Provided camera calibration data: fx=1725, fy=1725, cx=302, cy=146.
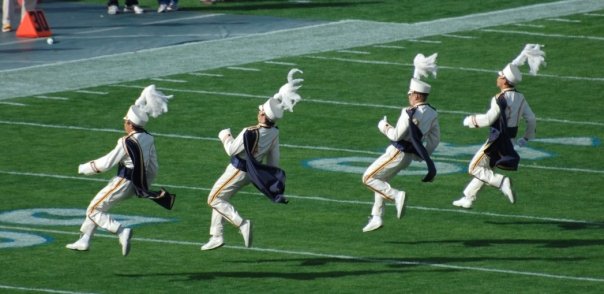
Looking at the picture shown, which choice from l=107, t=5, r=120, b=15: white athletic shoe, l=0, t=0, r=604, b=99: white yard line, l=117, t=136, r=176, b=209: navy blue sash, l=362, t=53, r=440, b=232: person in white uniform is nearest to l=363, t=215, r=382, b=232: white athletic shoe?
l=362, t=53, r=440, b=232: person in white uniform

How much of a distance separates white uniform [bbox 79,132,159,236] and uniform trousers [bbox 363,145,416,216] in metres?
2.33

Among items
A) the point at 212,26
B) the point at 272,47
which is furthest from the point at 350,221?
the point at 212,26

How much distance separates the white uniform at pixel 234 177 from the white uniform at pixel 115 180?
663 mm

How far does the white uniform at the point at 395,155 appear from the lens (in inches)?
643

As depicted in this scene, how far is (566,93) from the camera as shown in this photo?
24203mm

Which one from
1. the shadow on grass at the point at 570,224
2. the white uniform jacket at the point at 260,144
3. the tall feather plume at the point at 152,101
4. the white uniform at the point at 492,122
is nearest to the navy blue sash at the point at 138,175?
the tall feather plume at the point at 152,101

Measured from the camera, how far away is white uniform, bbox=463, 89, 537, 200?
17156 millimetres

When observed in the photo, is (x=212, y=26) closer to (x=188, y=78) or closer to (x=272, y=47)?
Result: (x=272, y=47)

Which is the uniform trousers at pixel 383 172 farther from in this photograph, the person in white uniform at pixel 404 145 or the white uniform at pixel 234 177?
the white uniform at pixel 234 177

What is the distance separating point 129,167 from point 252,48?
1229 centimetres

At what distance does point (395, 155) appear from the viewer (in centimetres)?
1650

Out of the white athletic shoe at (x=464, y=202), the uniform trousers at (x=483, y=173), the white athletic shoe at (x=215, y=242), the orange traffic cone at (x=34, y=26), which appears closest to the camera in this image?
the white athletic shoe at (x=215, y=242)

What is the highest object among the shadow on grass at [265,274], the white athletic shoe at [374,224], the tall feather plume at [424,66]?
the tall feather plume at [424,66]

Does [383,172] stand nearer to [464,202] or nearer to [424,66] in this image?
[424,66]
